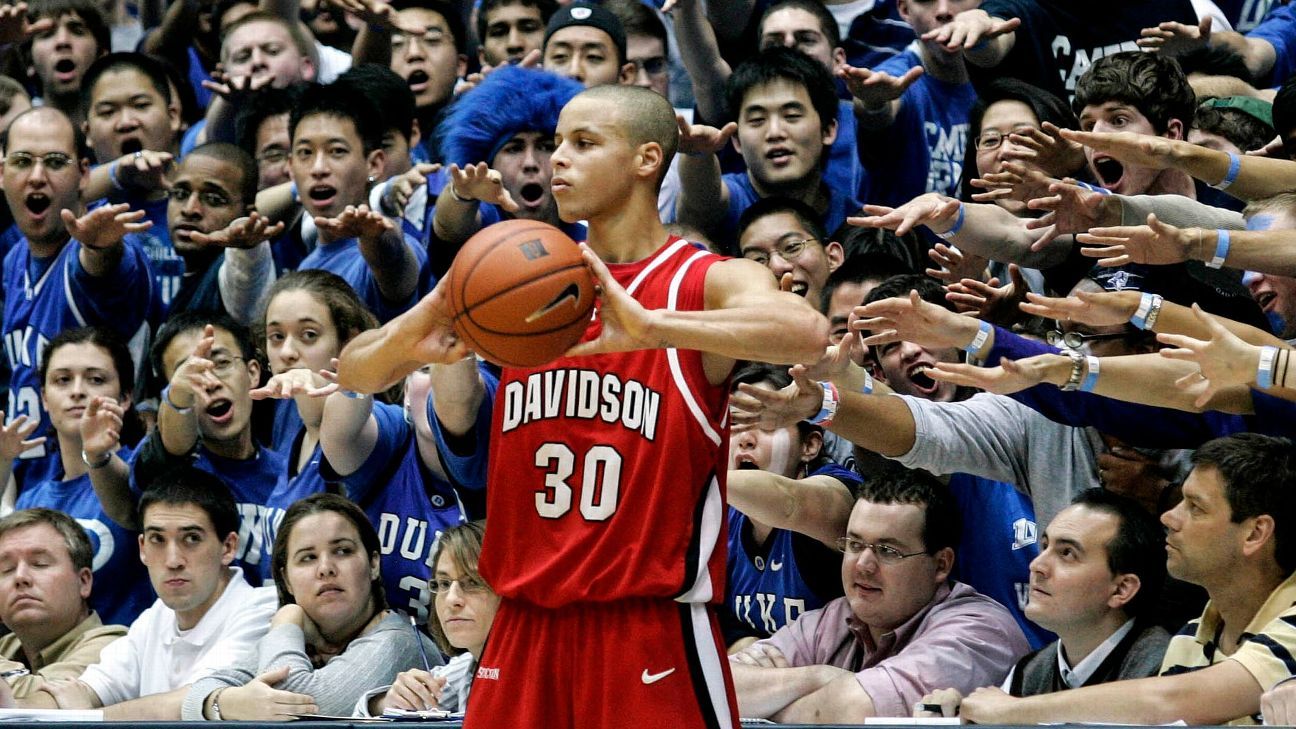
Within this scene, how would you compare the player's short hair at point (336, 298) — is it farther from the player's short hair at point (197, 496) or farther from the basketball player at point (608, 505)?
the basketball player at point (608, 505)

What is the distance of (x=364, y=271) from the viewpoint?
24.3ft

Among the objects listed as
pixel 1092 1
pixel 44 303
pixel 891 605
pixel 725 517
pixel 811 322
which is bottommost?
pixel 891 605

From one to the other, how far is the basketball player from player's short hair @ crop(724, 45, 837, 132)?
321 centimetres

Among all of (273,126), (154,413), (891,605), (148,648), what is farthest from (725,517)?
(273,126)

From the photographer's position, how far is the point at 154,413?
755 cm

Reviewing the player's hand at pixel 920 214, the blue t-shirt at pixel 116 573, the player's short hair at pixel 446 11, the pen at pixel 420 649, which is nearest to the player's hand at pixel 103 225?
the blue t-shirt at pixel 116 573

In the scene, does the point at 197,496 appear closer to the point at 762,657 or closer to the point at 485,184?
the point at 485,184

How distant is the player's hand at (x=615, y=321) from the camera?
3.69m

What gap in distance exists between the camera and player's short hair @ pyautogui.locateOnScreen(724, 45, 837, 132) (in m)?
7.25

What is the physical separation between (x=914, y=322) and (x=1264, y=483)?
3.43 ft

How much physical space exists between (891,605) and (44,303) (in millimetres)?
4710

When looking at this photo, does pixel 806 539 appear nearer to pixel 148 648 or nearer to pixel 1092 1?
pixel 148 648

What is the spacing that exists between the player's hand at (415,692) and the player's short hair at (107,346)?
2679 mm

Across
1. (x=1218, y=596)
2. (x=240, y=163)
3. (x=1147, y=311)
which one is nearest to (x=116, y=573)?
(x=240, y=163)
